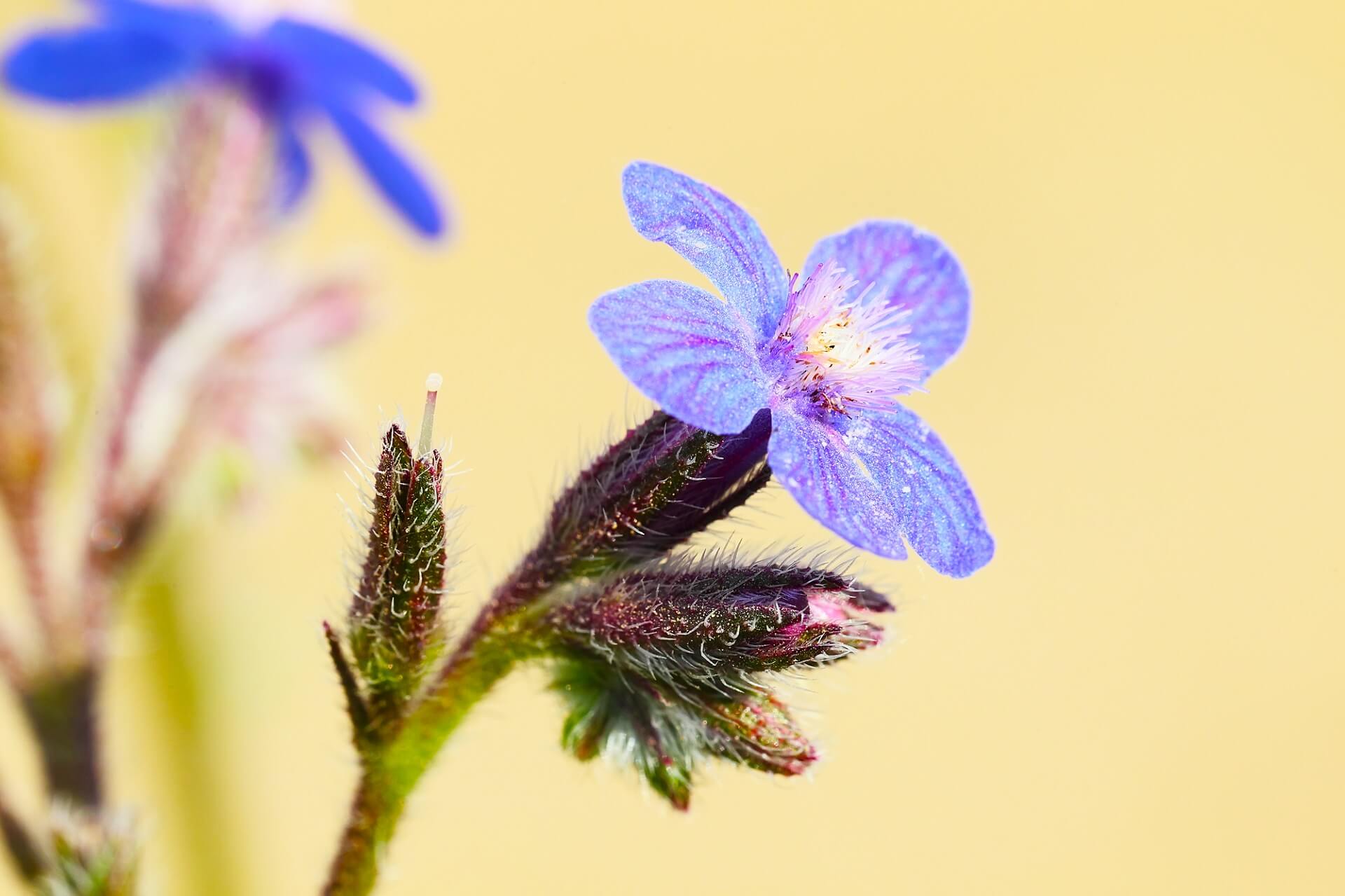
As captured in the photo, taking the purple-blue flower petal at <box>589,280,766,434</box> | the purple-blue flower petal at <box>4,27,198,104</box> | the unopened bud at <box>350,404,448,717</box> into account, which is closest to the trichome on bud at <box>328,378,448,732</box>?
the unopened bud at <box>350,404,448,717</box>

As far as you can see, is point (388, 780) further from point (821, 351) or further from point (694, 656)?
point (821, 351)

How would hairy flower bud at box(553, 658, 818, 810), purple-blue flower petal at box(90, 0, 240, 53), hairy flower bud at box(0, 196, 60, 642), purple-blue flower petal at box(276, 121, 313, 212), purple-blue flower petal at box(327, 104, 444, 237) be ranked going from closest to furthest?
hairy flower bud at box(553, 658, 818, 810) → hairy flower bud at box(0, 196, 60, 642) → purple-blue flower petal at box(90, 0, 240, 53) → purple-blue flower petal at box(327, 104, 444, 237) → purple-blue flower petal at box(276, 121, 313, 212)

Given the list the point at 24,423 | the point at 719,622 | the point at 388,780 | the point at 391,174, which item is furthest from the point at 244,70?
the point at 719,622

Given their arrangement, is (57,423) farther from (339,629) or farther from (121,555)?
(339,629)

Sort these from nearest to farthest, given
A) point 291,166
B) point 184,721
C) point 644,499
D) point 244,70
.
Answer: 1. point 644,499
2. point 244,70
3. point 291,166
4. point 184,721

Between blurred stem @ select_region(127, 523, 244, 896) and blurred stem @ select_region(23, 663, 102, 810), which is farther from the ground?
blurred stem @ select_region(23, 663, 102, 810)

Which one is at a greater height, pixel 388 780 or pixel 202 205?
pixel 202 205

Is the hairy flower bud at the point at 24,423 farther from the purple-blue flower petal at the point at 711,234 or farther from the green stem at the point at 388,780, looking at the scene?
the purple-blue flower petal at the point at 711,234

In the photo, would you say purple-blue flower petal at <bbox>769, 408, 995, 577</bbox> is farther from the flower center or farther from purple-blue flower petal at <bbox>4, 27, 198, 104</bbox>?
purple-blue flower petal at <bbox>4, 27, 198, 104</bbox>

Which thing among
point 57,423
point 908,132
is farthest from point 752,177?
point 57,423
